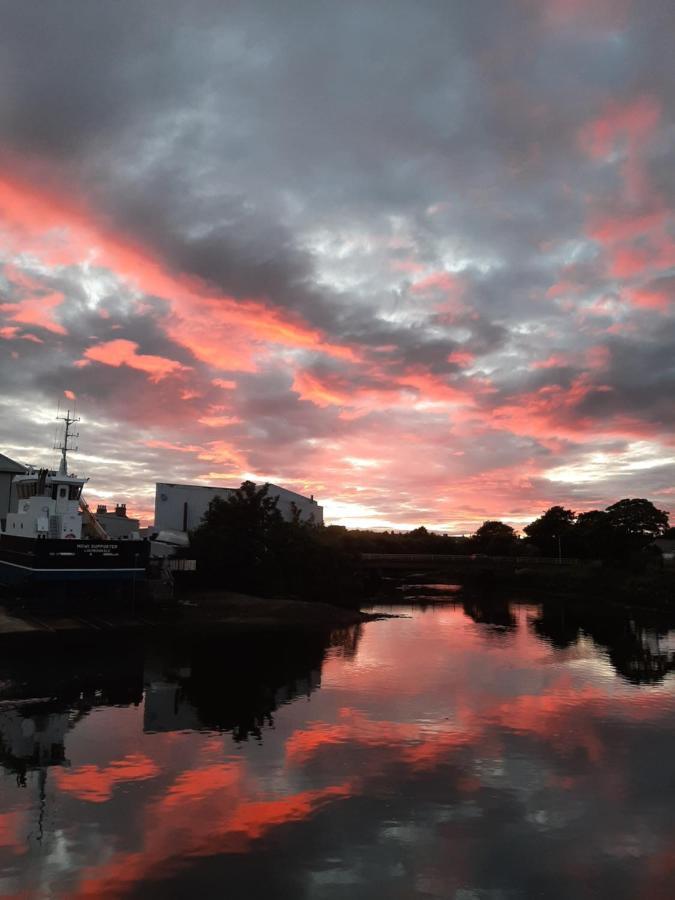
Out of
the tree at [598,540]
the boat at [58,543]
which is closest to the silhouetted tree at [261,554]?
the boat at [58,543]

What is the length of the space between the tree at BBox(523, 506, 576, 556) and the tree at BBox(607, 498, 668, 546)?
1396cm

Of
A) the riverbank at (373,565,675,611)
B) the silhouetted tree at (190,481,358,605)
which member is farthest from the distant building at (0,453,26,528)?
the riverbank at (373,565,675,611)

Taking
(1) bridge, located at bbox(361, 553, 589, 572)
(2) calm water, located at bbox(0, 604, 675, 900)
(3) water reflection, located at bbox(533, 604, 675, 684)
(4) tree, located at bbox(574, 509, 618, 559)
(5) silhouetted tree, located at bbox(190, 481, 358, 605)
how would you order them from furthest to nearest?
(1) bridge, located at bbox(361, 553, 589, 572) < (4) tree, located at bbox(574, 509, 618, 559) < (5) silhouetted tree, located at bbox(190, 481, 358, 605) < (3) water reflection, located at bbox(533, 604, 675, 684) < (2) calm water, located at bbox(0, 604, 675, 900)

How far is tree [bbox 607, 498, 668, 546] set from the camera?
114 m

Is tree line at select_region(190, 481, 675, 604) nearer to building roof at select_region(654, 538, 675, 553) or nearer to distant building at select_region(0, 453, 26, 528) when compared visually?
distant building at select_region(0, 453, 26, 528)

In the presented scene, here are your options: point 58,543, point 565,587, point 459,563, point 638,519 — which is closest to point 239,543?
point 58,543

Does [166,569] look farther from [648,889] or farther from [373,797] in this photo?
[648,889]

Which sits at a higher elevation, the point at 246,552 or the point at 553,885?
the point at 246,552

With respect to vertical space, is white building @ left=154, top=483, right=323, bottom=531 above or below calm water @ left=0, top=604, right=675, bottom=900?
above

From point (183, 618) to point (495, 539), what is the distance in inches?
4838

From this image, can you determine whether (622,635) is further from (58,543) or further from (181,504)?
(181,504)

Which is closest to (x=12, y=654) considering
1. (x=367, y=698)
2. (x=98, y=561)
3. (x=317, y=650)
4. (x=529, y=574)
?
(x=98, y=561)

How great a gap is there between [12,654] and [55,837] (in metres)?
25.0

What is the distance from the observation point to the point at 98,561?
5078cm
